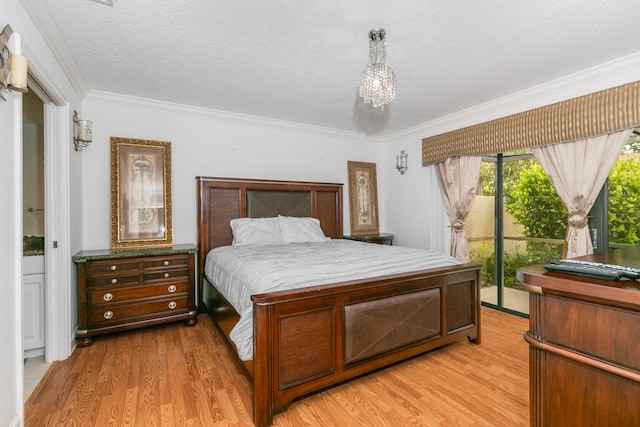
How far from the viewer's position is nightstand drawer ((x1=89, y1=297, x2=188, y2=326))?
285 centimetres

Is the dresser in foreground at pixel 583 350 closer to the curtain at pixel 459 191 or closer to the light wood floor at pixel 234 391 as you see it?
the light wood floor at pixel 234 391

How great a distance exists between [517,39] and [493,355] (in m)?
2.53

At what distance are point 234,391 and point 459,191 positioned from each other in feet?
11.2

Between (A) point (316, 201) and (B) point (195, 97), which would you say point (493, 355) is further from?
(B) point (195, 97)

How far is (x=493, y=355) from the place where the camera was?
2.59 metres

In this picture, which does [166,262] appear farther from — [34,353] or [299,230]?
[299,230]

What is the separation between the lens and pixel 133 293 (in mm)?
3002

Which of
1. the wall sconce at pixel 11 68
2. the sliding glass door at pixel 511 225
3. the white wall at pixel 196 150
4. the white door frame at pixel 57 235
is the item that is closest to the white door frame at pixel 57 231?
the white door frame at pixel 57 235

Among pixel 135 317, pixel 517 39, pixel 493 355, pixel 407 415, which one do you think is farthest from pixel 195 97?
pixel 493 355

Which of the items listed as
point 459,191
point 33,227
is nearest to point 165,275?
point 33,227

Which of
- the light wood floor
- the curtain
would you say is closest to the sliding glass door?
the curtain

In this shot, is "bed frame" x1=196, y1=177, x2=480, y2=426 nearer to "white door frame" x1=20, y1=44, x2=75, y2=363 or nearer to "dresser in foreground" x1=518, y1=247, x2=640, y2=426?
"dresser in foreground" x1=518, y1=247, x2=640, y2=426

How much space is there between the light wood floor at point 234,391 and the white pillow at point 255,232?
1.22m

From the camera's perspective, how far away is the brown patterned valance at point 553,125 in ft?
8.36
